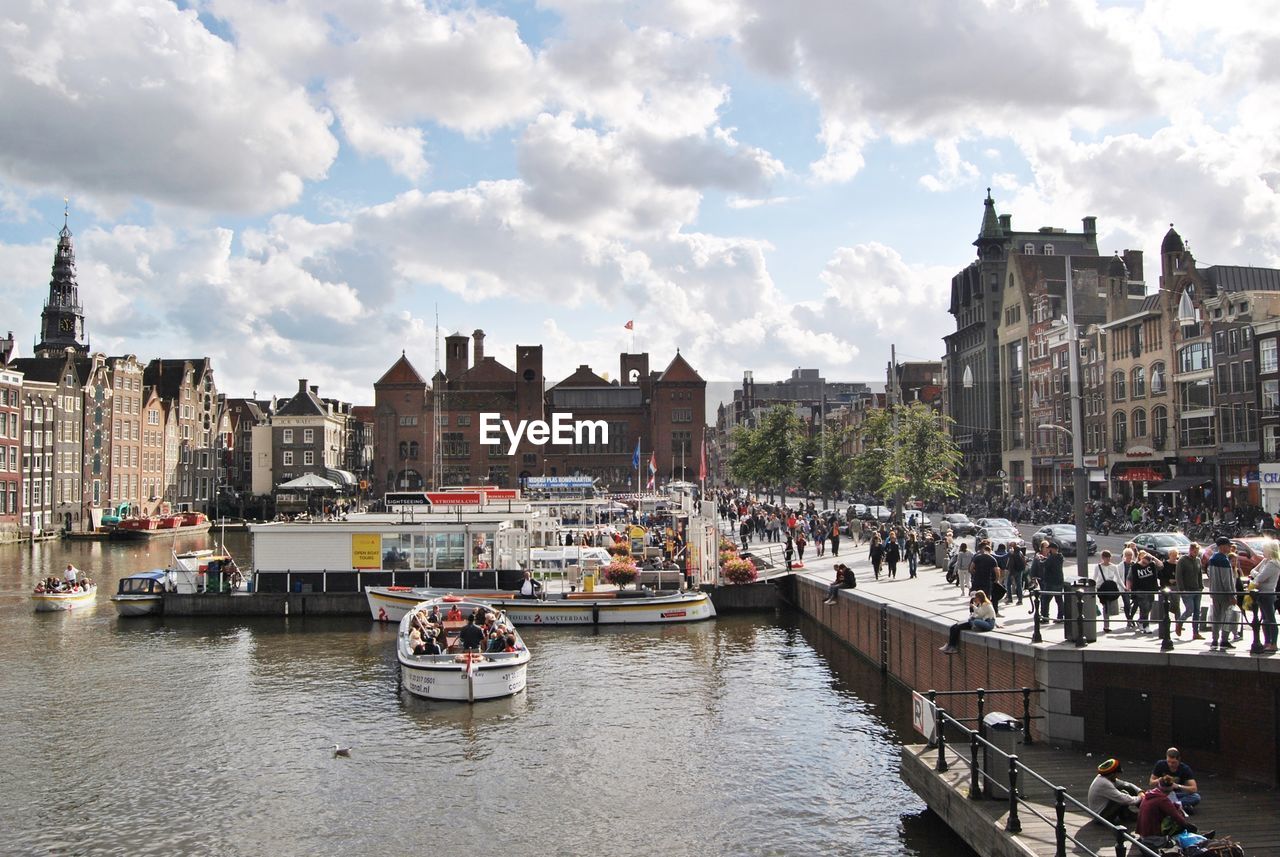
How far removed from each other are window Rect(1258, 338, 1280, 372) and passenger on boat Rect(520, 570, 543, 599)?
42.3 metres

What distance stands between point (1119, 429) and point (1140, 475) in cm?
668

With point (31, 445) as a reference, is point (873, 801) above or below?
below

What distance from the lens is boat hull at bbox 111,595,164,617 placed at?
1837 inches

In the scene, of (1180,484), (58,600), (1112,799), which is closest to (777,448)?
(1180,484)

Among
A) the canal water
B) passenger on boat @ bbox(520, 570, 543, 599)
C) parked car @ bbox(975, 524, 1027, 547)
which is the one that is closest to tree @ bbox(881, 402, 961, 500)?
parked car @ bbox(975, 524, 1027, 547)

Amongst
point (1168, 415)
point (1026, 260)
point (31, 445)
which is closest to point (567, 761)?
point (1168, 415)

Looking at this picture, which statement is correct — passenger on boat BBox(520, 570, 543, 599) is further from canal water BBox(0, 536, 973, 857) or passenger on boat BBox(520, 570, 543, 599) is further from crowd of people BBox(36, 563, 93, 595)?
crowd of people BBox(36, 563, 93, 595)

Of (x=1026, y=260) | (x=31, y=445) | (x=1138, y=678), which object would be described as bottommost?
(x=1138, y=678)

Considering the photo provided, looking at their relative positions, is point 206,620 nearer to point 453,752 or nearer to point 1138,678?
point 453,752

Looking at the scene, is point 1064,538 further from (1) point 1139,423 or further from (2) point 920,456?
(1) point 1139,423

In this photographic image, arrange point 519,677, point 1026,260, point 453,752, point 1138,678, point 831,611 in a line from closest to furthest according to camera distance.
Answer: point 1138,678 < point 453,752 < point 519,677 < point 831,611 < point 1026,260

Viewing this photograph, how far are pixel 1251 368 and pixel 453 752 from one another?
2112 inches

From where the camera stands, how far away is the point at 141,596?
154 feet

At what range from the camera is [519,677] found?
29.9 metres
